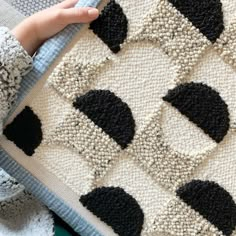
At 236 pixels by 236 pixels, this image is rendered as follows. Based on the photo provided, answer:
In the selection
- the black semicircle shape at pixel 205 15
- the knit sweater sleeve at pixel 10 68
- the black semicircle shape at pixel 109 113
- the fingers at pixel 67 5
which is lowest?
the knit sweater sleeve at pixel 10 68

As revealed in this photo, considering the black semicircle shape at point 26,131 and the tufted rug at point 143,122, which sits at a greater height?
the tufted rug at point 143,122

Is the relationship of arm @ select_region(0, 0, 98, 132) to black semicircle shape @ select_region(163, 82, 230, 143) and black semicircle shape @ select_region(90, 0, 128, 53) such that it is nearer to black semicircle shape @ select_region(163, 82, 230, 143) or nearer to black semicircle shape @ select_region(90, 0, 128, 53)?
black semicircle shape @ select_region(90, 0, 128, 53)

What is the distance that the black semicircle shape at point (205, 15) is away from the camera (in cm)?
61

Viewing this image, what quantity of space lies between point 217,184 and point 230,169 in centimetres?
2

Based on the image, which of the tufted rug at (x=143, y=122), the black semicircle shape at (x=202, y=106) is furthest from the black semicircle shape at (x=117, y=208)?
the black semicircle shape at (x=202, y=106)

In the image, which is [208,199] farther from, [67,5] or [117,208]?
[67,5]

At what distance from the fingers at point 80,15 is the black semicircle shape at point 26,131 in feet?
0.36

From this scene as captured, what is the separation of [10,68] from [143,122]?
16 cm

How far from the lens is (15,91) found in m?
0.60

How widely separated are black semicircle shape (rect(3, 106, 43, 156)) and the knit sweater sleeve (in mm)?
16

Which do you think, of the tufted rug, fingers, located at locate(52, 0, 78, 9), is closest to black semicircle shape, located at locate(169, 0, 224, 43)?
the tufted rug

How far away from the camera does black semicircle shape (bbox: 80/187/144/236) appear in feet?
2.02

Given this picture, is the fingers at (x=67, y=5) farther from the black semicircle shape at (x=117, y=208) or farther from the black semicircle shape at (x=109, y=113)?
the black semicircle shape at (x=117, y=208)

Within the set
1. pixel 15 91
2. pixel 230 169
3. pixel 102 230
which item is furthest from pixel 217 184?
pixel 15 91
